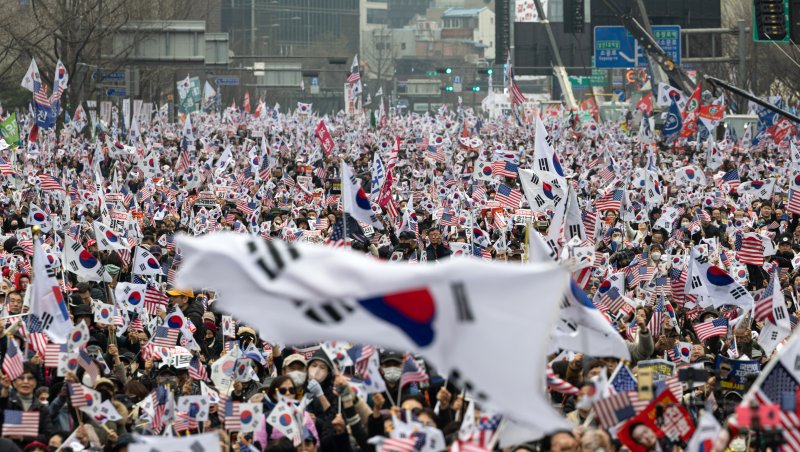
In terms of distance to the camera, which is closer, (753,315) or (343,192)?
(753,315)

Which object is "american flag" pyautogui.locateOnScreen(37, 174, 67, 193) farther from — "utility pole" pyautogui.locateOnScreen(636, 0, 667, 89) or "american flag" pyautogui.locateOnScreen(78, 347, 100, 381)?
→ "utility pole" pyautogui.locateOnScreen(636, 0, 667, 89)

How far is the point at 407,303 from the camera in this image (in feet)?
23.6

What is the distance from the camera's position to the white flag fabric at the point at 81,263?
56.6 ft

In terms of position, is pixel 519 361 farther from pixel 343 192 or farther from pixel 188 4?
pixel 188 4

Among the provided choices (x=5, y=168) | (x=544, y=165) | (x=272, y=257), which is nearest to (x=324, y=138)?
(x=5, y=168)

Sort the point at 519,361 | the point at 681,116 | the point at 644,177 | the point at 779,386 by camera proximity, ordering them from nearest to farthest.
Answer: the point at 519,361
the point at 779,386
the point at 644,177
the point at 681,116

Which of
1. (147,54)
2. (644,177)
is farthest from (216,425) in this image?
(147,54)

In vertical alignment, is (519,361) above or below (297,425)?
above

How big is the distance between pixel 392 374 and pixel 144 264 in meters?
6.07

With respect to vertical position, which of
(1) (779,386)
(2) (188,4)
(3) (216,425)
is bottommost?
(3) (216,425)

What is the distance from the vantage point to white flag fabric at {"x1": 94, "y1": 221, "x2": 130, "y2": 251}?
19125 millimetres

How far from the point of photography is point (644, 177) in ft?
86.3

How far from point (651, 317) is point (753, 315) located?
0.99m

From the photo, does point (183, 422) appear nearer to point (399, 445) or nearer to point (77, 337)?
point (77, 337)
